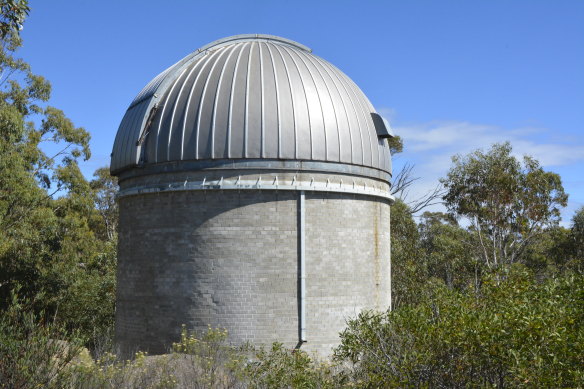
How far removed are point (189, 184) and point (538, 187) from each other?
2315cm

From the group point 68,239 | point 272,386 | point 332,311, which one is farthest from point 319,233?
point 68,239

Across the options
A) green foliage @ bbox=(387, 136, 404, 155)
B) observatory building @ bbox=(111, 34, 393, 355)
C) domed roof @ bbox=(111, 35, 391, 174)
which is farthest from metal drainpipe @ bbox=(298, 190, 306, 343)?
green foliage @ bbox=(387, 136, 404, 155)

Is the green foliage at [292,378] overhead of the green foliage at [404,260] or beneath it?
beneath

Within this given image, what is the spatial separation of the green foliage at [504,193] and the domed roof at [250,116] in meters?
15.3

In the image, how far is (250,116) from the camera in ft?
58.8

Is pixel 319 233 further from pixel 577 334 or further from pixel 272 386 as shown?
pixel 577 334

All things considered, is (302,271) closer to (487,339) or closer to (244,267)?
(244,267)

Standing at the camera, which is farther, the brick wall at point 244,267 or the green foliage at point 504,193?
the green foliage at point 504,193

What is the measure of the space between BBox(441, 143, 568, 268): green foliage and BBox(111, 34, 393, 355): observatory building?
16.4m

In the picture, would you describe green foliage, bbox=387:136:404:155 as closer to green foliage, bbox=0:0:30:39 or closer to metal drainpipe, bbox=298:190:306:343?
metal drainpipe, bbox=298:190:306:343

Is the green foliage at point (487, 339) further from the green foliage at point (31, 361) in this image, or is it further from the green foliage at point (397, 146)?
the green foliage at point (397, 146)

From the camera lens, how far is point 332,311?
18078 millimetres

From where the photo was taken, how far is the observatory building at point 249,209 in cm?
1750

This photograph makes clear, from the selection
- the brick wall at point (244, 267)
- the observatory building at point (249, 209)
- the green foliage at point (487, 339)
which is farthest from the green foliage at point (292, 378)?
the observatory building at point (249, 209)
